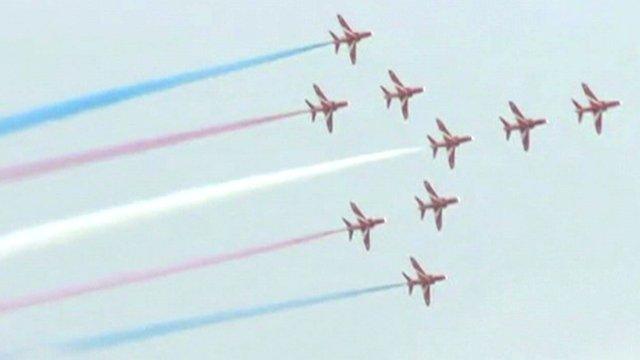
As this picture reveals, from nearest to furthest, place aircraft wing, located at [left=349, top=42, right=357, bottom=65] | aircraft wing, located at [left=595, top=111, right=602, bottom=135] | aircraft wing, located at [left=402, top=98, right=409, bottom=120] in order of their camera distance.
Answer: aircraft wing, located at [left=349, top=42, right=357, bottom=65] → aircraft wing, located at [left=402, top=98, right=409, bottom=120] → aircraft wing, located at [left=595, top=111, right=602, bottom=135]

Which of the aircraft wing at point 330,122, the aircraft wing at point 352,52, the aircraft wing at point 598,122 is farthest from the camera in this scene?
the aircraft wing at point 598,122

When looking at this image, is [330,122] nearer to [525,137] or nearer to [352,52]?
[352,52]

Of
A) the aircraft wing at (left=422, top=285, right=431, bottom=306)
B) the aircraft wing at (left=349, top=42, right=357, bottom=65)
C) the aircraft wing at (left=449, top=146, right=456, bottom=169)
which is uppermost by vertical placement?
the aircraft wing at (left=349, top=42, right=357, bottom=65)

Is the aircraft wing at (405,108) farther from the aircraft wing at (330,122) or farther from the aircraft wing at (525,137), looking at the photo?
the aircraft wing at (525,137)

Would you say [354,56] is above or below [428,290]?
above

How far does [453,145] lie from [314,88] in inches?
266

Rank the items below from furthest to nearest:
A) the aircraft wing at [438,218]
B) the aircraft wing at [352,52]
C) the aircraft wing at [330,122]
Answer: the aircraft wing at [438,218] < the aircraft wing at [352,52] < the aircraft wing at [330,122]

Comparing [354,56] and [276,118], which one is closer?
[276,118]

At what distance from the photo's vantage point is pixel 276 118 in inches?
4277

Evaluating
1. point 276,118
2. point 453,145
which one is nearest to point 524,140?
point 453,145

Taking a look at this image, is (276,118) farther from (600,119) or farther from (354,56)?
(600,119)

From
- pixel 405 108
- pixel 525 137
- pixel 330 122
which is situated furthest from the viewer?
pixel 525 137

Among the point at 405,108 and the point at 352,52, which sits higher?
the point at 352,52

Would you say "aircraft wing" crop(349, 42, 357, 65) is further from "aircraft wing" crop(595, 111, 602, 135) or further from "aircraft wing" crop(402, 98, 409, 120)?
"aircraft wing" crop(595, 111, 602, 135)
